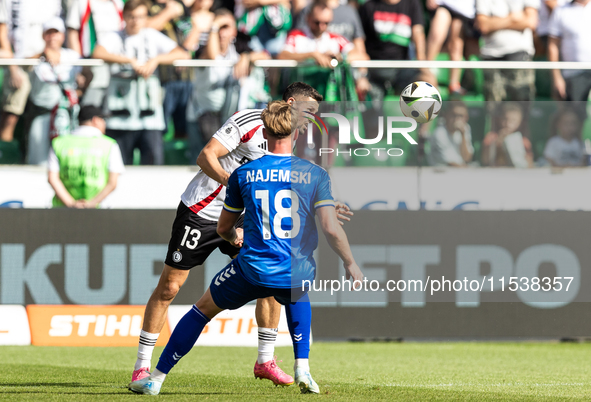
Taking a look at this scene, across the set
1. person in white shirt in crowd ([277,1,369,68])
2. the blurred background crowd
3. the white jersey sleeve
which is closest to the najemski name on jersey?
the white jersey sleeve

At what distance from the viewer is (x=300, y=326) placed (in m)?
4.91

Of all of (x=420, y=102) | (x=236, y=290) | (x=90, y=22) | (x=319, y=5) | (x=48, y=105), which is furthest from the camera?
(x=90, y=22)

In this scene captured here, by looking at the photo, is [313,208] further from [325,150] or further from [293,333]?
[325,150]

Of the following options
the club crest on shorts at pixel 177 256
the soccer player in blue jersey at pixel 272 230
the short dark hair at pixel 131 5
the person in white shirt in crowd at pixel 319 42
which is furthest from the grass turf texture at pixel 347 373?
the short dark hair at pixel 131 5

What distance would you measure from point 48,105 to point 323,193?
16.1 feet

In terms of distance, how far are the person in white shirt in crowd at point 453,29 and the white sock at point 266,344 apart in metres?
4.91

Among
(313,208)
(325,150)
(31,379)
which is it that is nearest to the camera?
(313,208)

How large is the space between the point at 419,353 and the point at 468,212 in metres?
1.60

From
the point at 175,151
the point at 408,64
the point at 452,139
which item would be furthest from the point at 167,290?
the point at 408,64

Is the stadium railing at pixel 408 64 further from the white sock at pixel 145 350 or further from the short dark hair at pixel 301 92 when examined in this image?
the white sock at pixel 145 350

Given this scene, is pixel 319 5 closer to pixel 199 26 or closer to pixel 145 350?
pixel 199 26

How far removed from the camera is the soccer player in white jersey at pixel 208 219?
17.2ft

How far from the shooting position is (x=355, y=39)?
9.59m

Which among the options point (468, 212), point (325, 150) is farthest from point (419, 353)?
point (325, 150)
